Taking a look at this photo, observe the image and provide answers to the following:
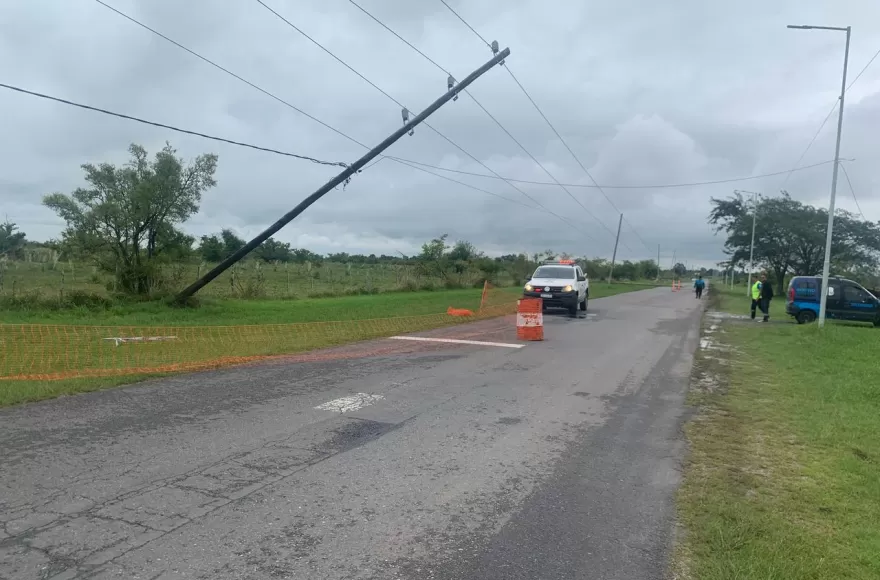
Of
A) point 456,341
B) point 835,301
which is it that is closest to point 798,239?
point 835,301

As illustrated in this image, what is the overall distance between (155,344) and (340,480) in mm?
9280

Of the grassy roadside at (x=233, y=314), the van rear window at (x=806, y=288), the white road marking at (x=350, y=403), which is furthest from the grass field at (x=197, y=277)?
the van rear window at (x=806, y=288)

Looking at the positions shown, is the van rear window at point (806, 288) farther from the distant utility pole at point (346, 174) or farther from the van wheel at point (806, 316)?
the distant utility pole at point (346, 174)

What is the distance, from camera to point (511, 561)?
3516 mm

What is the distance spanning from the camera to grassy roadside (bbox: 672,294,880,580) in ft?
11.8

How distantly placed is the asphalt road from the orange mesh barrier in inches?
67.9

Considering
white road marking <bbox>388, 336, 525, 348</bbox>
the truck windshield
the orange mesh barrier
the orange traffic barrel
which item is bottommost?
the orange mesh barrier

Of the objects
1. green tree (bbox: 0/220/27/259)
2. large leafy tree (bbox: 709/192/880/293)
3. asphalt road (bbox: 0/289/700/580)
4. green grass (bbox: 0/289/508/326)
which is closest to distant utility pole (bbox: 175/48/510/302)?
green grass (bbox: 0/289/508/326)

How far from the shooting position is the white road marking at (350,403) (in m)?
7.00

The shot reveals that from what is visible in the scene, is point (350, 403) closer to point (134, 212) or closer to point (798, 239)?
point (134, 212)

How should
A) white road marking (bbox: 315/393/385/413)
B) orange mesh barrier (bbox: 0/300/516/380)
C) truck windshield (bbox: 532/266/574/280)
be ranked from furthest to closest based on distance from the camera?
truck windshield (bbox: 532/266/574/280), orange mesh barrier (bbox: 0/300/516/380), white road marking (bbox: 315/393/385/413)

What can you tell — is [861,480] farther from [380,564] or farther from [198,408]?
[198,408]

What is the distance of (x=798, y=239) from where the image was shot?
49.1 m

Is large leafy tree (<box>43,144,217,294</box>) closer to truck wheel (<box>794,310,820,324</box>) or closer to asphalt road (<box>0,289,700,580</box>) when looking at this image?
asphalt road (<box>0,289,700,580</box>)
